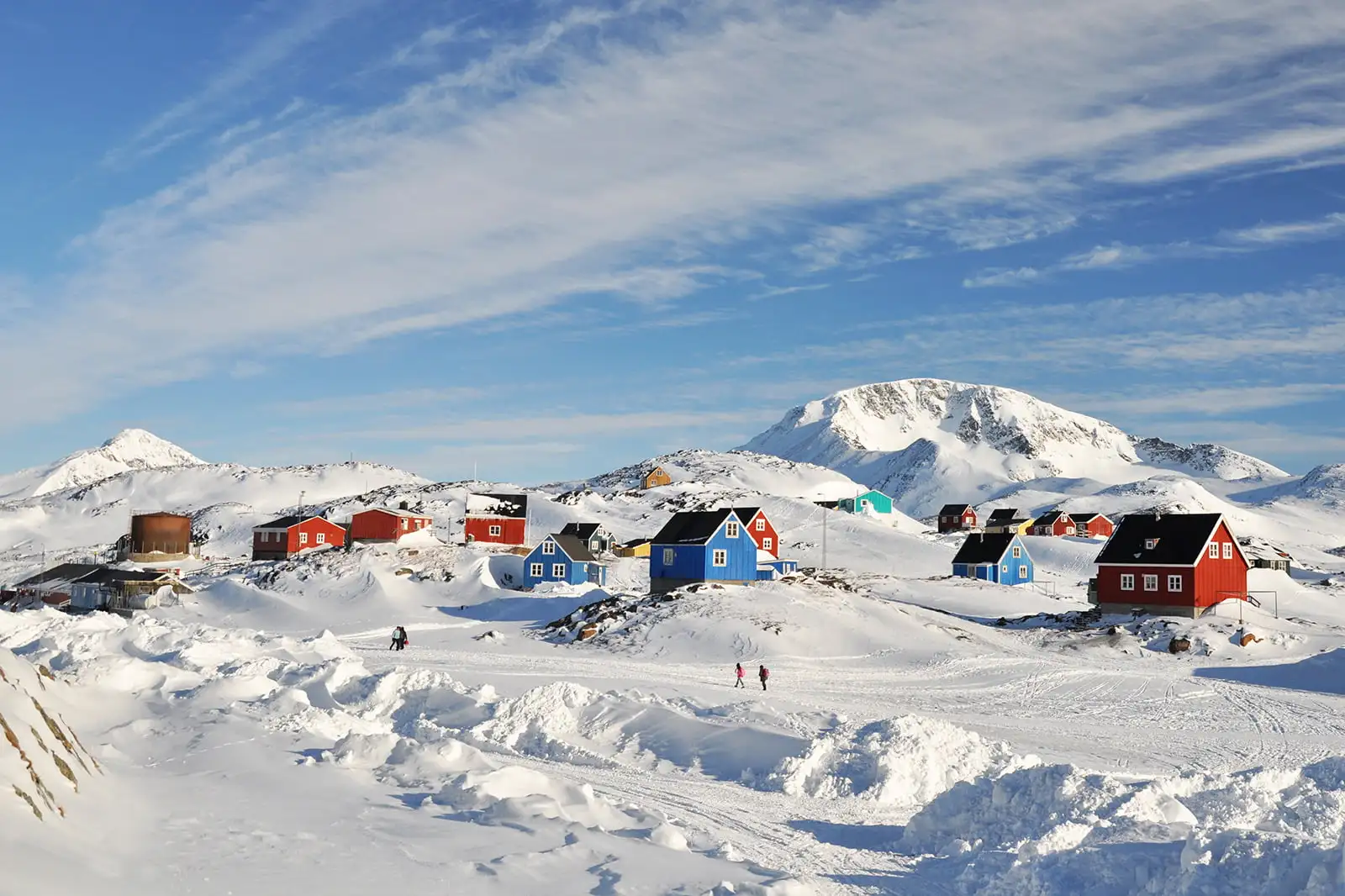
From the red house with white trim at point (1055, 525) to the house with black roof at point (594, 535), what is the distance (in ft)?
171

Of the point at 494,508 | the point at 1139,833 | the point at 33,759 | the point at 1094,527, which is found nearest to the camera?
the point at 33,759

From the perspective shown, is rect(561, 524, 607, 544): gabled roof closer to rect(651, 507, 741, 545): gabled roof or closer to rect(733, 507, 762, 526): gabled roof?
rect(651, 507, 741, 545): gabled roof

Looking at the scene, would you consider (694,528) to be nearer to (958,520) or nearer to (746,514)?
(746,514)

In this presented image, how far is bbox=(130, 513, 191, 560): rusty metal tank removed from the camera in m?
92.5

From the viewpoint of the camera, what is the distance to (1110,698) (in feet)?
117

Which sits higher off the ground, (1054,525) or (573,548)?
(1054,525)

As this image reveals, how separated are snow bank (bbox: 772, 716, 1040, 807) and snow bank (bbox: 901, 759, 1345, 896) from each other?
105 inches

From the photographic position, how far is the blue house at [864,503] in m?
118

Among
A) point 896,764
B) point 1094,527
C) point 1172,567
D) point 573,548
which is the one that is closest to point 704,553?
point 573,548

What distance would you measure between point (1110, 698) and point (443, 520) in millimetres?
78855

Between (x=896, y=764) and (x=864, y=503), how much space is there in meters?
102

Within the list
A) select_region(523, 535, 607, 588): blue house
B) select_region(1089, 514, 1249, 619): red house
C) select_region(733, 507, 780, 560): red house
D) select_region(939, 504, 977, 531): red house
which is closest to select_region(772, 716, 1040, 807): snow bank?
select_region(1089, 514, 1249, 619): red house

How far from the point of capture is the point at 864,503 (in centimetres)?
11962

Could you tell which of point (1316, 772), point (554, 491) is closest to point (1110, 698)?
point (1316, 772)
